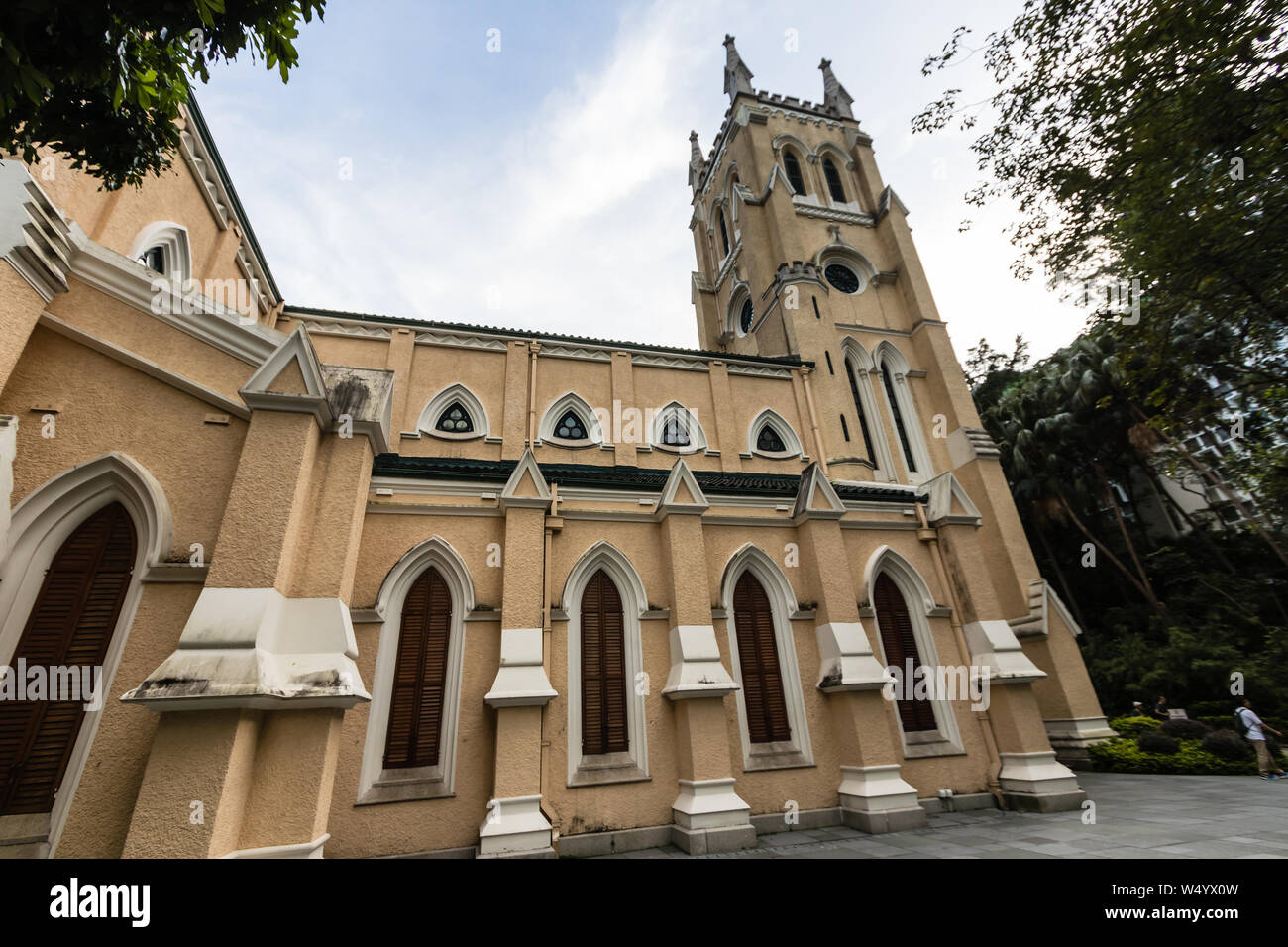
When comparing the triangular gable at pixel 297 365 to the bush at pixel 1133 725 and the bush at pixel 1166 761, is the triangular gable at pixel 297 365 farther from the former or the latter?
the bush at pixel 1133 725

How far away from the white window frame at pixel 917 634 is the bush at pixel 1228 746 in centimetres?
847

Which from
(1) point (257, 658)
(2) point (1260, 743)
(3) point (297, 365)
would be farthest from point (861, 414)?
(1) point (257, 658)

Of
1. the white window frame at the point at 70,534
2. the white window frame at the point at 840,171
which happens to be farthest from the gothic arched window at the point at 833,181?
the white window frame at the point at 70,534

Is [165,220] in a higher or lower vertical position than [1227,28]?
higher

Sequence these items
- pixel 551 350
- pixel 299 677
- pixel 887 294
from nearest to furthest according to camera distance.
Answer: pixel 299 677 → pixel 551 350 → pixel 887 294

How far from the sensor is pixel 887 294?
18.8 metres

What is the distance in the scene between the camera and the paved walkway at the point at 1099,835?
605cm

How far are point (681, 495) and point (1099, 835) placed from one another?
725 centimetres

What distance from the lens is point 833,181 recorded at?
2148 centimetres

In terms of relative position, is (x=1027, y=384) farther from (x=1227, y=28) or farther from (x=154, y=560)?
(x=154, y=560)

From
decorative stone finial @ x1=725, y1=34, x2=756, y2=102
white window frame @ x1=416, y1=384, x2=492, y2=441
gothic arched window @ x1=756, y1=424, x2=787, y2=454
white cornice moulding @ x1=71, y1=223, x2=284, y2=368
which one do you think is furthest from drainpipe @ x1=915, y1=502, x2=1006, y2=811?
decorative stone finial @ x1=725, y1=34, x2=756, y2=102

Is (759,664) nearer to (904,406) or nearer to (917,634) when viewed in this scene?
(917,634)
